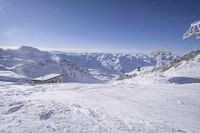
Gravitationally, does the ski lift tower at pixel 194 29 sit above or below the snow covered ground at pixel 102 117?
above

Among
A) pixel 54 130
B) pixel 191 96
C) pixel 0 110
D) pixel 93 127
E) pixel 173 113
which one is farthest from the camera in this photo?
pixel 191 96

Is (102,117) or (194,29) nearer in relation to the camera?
(102,117)

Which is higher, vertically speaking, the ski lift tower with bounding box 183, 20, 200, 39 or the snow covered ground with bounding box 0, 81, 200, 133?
the ski lift tower with bounding box 183, 20, 200, 39

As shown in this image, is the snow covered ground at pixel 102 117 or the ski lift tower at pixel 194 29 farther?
the ski lift tower at pixel 194 29

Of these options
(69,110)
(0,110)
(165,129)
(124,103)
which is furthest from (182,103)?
(0,110)

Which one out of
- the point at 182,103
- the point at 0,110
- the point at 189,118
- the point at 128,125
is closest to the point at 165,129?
the point at 128,125

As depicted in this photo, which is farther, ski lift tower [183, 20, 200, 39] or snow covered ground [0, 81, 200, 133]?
ski lift tower [183, 20, 200, 39]

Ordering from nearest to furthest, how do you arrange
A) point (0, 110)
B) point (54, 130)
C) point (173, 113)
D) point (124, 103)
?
point (54, 130) < point (0, 110) < point (173, 113) < point (124, 103)

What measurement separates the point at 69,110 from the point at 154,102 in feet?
21.0

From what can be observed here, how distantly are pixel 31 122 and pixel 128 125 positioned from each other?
4.49m

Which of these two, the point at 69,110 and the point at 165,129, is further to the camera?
the point at 69,110

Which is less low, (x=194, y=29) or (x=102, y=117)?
(x=194, y=29)

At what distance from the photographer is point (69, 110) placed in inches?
460

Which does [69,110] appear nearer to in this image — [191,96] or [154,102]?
[154,102]
